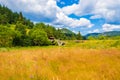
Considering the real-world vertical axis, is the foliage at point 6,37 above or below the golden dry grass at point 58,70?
above

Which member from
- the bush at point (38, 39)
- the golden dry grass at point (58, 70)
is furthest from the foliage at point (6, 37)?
the golden dry grass at point (58, 70)

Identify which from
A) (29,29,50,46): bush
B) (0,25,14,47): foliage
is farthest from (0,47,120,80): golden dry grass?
(29,29,50,46): bush

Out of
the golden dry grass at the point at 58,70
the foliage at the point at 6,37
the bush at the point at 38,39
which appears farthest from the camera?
the bush at the point at 38,39

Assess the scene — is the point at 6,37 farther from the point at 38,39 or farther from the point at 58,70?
the point at 58,70

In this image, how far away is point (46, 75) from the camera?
6309 millimetres

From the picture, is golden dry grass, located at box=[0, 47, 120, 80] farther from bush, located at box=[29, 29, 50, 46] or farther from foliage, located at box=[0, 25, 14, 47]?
bush, located at box=[29, 29, 50, 46]

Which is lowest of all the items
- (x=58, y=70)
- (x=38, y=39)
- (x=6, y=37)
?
(x=58, y=70)

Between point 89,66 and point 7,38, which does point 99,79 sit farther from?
point 7,38

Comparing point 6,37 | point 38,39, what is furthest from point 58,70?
point 38,39

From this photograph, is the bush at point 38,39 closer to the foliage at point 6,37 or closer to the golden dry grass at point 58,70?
the foliage at point 6,37

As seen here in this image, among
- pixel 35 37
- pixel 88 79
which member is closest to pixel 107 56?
pixel 88 79

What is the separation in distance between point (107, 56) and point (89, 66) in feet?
7.76

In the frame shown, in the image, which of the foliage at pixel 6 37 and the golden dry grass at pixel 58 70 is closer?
the golden dry grass at pixel 58 70

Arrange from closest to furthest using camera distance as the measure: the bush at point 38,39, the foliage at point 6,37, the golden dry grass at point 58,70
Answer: the golden dry grass at point 58,70 → the foliage at point 6,37 → the bush at point 38,39
